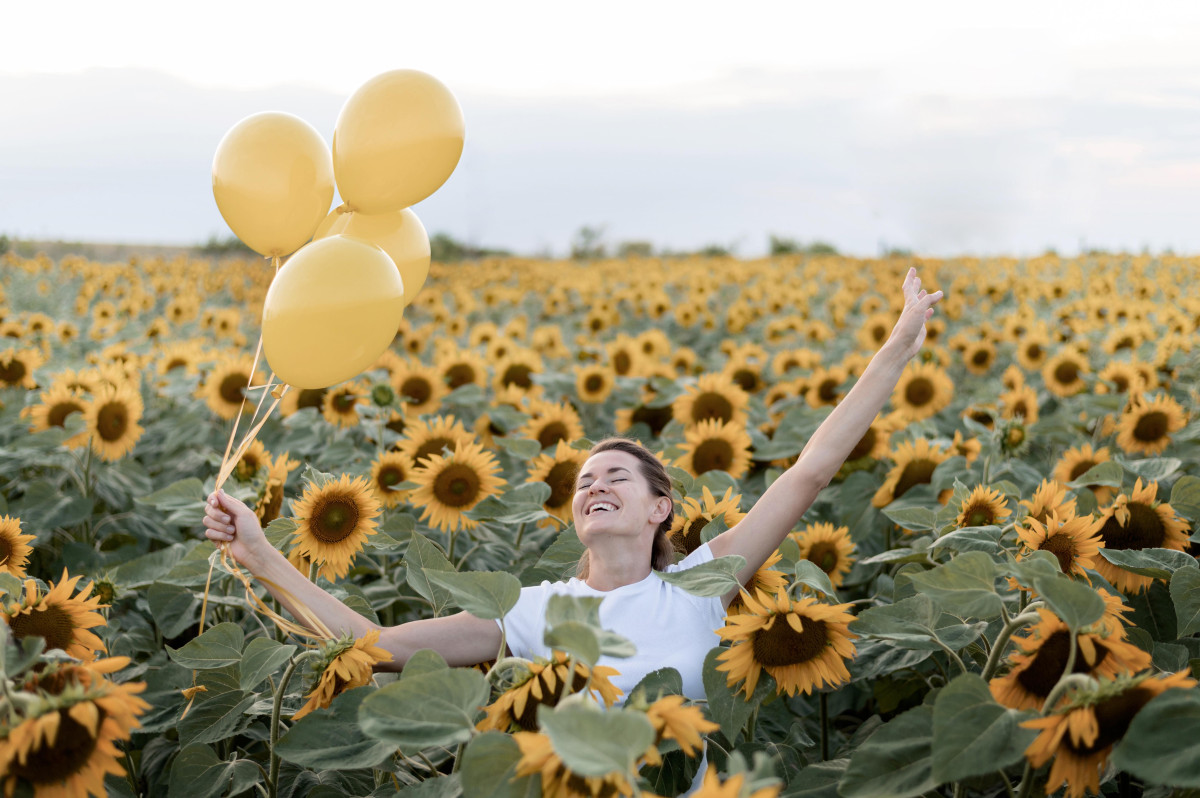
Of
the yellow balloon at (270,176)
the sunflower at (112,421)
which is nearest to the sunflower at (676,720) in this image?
the yellow balloon at (270,176)

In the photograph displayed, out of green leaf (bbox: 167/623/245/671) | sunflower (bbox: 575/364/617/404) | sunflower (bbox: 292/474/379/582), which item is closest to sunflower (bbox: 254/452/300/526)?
sunflower (bbox: 292/474/379/582)

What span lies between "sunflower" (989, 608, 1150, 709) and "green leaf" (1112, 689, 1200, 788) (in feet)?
0.45

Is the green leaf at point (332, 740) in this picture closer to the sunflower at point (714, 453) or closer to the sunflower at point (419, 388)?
the sunflower at point (714, 453)

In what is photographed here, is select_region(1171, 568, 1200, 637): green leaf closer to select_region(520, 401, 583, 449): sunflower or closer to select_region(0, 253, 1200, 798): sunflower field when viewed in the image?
select_region(0, 253, 1200, 798): sunflower field

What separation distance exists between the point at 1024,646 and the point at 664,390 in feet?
10.6

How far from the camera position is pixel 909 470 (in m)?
3.22

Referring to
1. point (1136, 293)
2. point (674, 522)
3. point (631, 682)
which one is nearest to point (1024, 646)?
point (631, 682)

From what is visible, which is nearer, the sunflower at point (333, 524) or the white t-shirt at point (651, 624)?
the white t-shirt at point (651, 624)

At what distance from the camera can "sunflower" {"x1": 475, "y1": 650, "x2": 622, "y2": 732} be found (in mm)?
1380

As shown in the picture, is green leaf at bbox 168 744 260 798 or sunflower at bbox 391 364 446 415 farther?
sunflower at bbox 391 364 446 415

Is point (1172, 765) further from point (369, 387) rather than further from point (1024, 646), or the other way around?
point (369, 387)

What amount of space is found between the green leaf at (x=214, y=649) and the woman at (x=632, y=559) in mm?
127

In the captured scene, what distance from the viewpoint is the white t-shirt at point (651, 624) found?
1.94m

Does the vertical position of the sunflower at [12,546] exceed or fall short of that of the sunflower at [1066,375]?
it exceeds it
